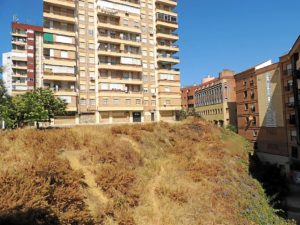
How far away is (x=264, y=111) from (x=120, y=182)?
3882 cm

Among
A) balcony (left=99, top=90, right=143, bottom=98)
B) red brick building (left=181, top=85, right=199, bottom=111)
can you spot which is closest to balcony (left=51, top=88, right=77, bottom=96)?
A: balcony (left=99, top=90, right=143, bottom=98)

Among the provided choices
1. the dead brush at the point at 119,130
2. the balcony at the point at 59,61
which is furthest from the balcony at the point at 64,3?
the dead brush at the point at 119,130

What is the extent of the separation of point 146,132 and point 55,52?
25.8 meters

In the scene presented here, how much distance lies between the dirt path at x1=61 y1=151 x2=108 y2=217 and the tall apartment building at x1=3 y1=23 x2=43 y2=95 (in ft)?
201

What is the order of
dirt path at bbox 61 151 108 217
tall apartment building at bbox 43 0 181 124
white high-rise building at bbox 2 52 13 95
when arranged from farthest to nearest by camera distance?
white high-rise building at bbox 2 52 13 95
tall apartment building at bbox 43 0 181 124
dirt path at bbox 61 151 108 217

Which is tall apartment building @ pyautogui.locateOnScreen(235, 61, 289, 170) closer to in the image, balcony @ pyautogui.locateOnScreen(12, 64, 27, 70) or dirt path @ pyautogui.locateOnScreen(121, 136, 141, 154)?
dirt path @ pyautogui.locateOnScreen(121, 136, 141, 154)

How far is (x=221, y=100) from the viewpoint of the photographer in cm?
6556

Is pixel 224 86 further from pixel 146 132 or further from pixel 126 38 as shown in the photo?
pixel 146 132

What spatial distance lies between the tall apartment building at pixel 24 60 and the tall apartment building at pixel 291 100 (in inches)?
2417

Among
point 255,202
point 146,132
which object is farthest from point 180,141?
point 255,202

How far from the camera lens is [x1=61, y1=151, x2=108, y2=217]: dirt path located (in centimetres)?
1391

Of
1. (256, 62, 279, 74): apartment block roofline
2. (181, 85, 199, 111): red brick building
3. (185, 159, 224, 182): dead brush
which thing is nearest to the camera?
(185, 159, 224, 182): dead brush

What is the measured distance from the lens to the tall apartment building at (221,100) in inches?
2512

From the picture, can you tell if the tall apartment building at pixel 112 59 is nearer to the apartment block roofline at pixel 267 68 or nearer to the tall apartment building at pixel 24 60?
the apartment block roofline at pixel 267 68
